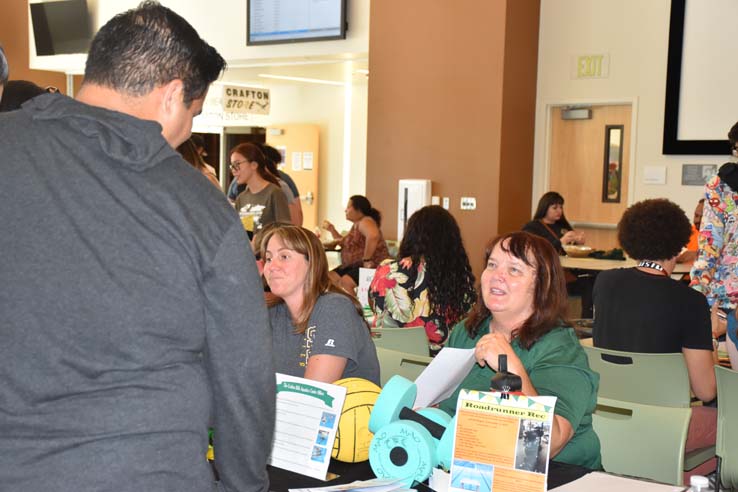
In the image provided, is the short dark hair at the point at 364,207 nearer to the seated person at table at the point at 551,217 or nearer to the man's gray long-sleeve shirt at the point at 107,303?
the seated person at table at the point at 551,217

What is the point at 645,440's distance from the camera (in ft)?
8.64

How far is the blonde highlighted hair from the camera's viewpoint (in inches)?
113

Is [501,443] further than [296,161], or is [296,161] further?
[296,161]

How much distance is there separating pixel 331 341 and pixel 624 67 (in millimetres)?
6443

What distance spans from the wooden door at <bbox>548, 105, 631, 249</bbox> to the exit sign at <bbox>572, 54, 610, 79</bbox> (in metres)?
0.35

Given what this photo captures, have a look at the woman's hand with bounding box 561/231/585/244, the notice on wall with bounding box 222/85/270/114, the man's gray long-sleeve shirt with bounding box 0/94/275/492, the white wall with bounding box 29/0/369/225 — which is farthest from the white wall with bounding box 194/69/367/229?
the man's gray long-sleeve shirt with bounding box 0/94/275/492

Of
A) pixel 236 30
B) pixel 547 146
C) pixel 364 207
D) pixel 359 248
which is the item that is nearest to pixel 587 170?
pixel 547 146

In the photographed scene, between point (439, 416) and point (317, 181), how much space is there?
37.9 feet

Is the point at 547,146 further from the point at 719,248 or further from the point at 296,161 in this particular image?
the point at 296,161

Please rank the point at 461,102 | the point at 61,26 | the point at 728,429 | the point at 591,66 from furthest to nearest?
the point at 61,26 < the point at 461,102 < the point at 591,66 < the point at 728,429

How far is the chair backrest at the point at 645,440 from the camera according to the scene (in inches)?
102

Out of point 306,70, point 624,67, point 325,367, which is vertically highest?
point 306,70

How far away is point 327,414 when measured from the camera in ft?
6.57

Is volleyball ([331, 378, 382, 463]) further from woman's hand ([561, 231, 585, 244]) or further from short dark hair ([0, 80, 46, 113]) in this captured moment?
woman's hand ([561, 231, 585, 244])
